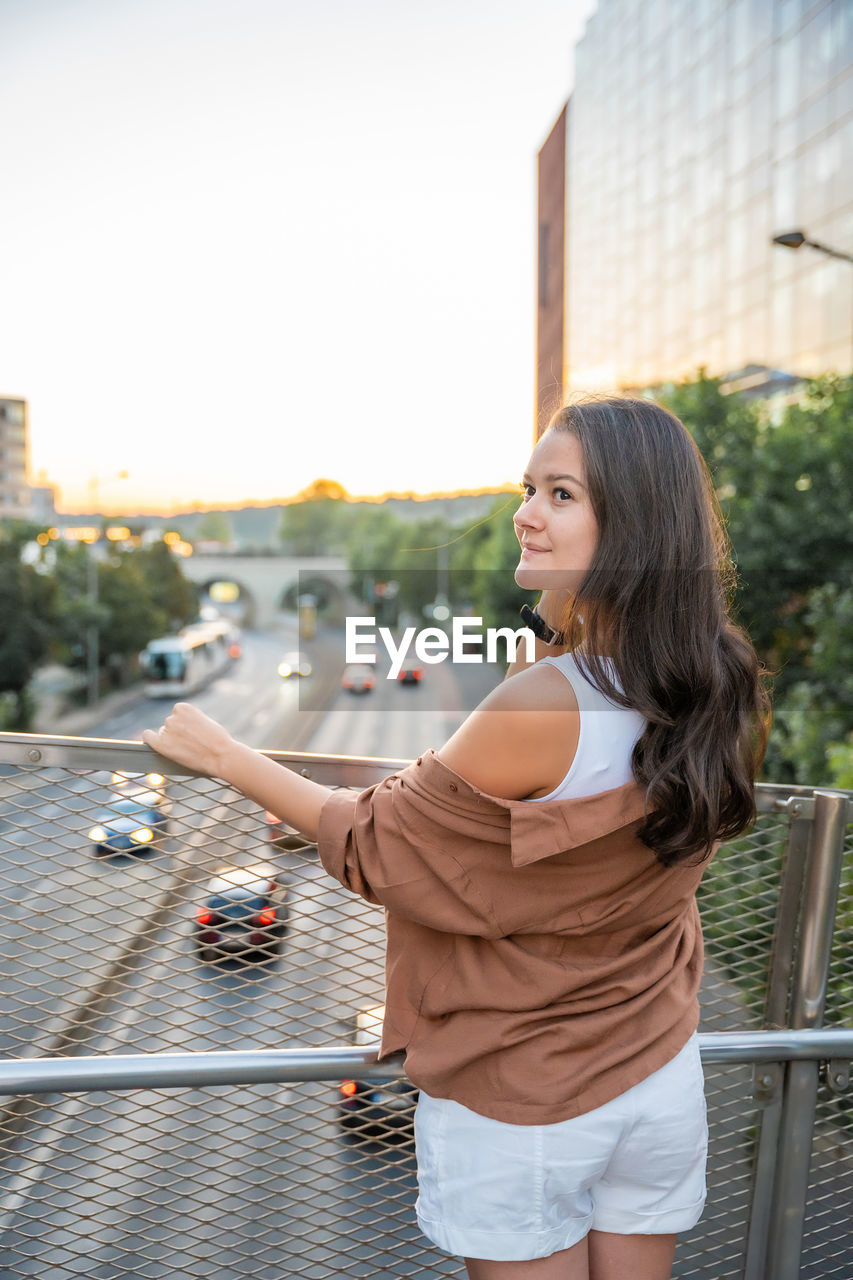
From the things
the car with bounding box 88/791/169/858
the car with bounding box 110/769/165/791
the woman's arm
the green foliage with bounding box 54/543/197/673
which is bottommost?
the green foliage with bounding box 54/543/197/673

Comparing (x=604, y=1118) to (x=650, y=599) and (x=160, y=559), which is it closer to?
(x=650, y=599)

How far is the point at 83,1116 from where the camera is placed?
163 centimetres

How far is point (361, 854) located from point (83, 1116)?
792 mm

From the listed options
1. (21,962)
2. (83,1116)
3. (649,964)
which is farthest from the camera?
(83,1116)

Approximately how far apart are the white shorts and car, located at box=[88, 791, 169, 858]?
1.75 feet

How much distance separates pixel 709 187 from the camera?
26359 mm

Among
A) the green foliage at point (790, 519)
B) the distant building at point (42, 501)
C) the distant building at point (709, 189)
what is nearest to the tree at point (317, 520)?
the distant building at point (42, 501)

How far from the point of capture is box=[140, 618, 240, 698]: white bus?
43.4m

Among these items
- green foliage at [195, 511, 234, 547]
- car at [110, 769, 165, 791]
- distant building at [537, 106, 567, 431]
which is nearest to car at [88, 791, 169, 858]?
car at [110, 769, 165, 791]

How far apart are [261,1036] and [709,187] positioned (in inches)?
1129

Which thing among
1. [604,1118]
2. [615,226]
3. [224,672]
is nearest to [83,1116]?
[604,1118]

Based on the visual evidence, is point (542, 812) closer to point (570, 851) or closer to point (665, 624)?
point (570, 851)

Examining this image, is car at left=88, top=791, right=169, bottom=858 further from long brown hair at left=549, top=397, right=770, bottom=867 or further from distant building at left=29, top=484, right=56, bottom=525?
distant building at left=29, top=484, right=56, bottom=525

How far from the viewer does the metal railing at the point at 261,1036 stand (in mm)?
1487
